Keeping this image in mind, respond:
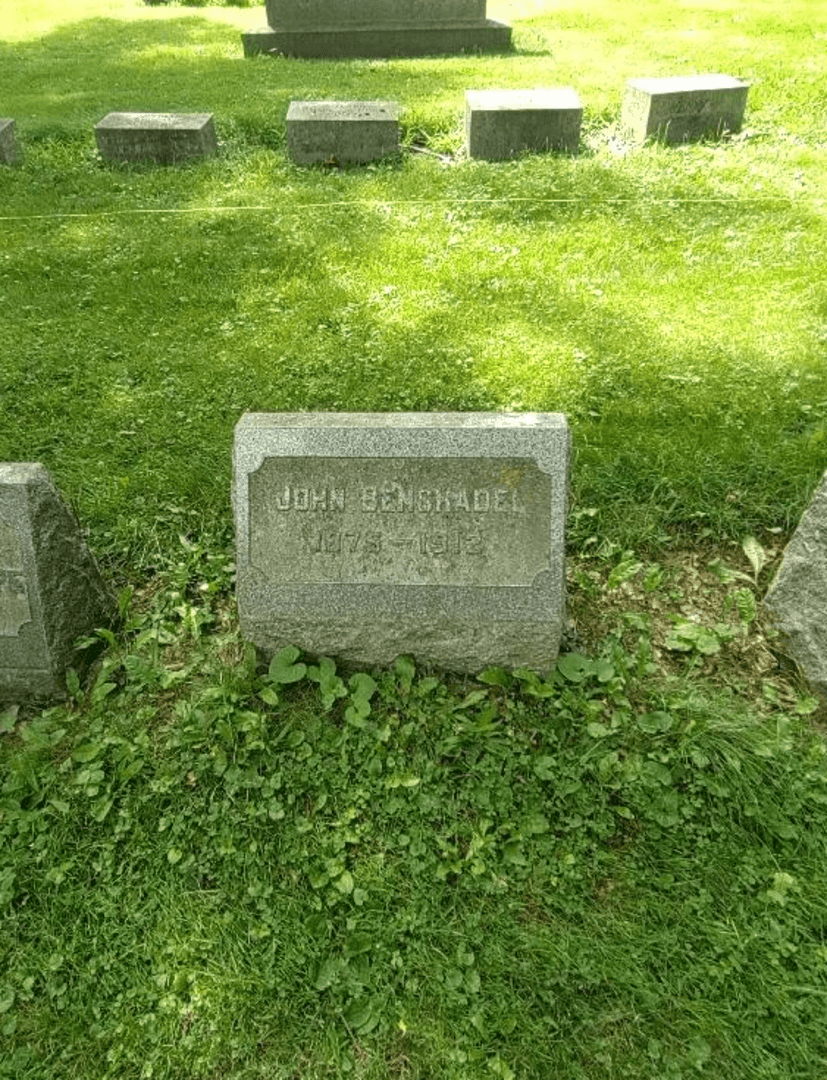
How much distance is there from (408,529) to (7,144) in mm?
7802

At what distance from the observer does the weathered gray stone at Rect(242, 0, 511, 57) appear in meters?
11.8

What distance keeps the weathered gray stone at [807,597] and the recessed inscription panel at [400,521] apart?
104 centimetres

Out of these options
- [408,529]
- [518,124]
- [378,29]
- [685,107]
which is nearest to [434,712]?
[408,529]

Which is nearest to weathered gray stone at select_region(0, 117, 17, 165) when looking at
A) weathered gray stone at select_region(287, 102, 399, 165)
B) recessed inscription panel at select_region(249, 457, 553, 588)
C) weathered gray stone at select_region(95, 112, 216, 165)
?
weathered gray stone at select_region(95, 112, 216, 165)

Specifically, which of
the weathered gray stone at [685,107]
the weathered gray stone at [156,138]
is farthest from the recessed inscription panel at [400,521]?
the weathered gray stone at [685,107]

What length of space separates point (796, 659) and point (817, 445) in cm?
146

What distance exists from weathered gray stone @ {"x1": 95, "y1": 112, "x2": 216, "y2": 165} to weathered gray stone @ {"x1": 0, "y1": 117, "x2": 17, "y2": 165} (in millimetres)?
859

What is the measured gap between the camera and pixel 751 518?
3953mm

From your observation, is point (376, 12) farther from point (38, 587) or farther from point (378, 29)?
point (38, 587)

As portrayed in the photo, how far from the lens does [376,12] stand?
11.8 metres

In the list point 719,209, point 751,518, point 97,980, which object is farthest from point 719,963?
point 719,209

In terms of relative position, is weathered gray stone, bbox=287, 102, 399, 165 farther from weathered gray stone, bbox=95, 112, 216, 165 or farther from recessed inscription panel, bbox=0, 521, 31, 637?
recessed inscription panel, bbox=0, 521, 31, 637

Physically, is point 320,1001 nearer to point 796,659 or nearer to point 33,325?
point 796,659

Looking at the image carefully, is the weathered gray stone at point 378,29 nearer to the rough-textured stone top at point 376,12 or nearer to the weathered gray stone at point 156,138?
the rough-textured stone top at point 376,12
